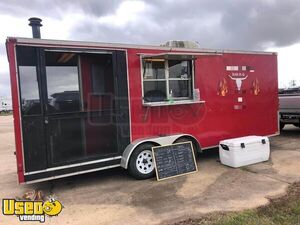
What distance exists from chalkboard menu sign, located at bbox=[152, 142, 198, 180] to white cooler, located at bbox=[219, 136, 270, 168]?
767 millimetres

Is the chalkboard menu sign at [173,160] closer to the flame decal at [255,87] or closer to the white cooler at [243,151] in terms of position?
the white cooler at [243,151]

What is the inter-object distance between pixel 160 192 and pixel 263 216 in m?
1.65

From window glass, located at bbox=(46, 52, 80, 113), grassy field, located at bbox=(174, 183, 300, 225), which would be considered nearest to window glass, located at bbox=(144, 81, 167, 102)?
window glass, located at bbox=(46, 52, 80, 113)

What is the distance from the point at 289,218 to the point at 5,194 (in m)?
4.46

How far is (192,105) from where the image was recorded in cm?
607

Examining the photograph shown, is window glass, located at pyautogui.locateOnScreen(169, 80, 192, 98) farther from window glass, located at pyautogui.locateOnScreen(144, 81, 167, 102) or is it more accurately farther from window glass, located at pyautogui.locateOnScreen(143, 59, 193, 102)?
window glass, located at pyautogui.locateOnScreen(144, 81, 167, 102)

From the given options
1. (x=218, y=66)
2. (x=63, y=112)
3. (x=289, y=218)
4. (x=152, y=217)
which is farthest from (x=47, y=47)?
(x=289, y=218)

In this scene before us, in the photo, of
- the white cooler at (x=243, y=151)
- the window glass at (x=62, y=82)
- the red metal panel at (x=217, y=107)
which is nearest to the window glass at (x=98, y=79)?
the window glass at (x=62, y=82)

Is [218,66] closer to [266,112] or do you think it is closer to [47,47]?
[266,112]

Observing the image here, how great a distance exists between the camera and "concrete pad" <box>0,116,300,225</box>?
12.8 feet

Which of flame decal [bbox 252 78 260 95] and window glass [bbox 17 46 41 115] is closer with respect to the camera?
window glass [bbox 17 46 41 115]

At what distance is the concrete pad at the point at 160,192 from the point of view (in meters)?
3.89

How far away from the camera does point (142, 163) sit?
17.9ft

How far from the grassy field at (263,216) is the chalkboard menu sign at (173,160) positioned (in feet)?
5.76
